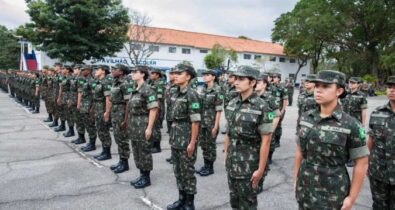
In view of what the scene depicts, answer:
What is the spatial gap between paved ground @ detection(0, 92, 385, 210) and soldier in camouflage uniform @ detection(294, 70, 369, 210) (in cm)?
202

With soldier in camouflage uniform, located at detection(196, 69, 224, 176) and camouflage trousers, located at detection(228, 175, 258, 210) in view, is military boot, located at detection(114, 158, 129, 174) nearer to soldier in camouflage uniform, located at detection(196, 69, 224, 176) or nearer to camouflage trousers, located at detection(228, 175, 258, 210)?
soldier in camouflage uniform, located at detection(196, 69, 224, 176)

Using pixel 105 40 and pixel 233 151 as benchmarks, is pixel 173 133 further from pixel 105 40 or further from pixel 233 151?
pixel 105 40

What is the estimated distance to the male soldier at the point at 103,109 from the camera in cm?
673

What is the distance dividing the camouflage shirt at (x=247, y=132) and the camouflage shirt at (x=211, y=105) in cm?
312

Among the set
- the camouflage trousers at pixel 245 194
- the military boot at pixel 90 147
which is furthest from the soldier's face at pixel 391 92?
the military boot at pixel 90 147

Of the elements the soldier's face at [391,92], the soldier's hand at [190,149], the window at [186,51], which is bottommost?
the soldier's hand at [190,149]

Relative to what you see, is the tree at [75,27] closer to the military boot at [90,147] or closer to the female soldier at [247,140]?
the military boot at [90,147]

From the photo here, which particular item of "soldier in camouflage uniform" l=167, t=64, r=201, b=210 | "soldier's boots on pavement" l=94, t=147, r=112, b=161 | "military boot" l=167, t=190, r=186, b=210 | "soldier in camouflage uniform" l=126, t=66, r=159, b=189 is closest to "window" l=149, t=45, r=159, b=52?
"soldier's boots on pavement" l=94, t=147, r=112, b=161

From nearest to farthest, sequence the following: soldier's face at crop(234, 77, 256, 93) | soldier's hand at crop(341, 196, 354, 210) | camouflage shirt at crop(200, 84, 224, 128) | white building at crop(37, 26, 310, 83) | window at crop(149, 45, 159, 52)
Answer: soldier's hand at crop(341, 196, 354, 210) → soldier's face at crop(234, 77, 256, 93) → camouflage shirt at crop(200, 84, 224, 128) → window at crop(149, 45, 159, 52) → white building at crop(37, 26, 310, 83)

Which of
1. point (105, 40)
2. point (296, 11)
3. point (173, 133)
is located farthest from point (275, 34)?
point (173, 133)

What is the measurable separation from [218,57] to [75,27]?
2054 cm

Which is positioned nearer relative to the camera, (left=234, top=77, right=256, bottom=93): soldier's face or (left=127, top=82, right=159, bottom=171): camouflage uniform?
(left=234, top=77, right=256, bottom=93): soldier's face

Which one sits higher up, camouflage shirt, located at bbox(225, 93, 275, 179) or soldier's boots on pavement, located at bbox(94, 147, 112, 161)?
camouflage shirt, located at bbox(225, 93, 275, 179)

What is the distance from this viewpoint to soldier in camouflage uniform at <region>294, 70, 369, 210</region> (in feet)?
8.23
